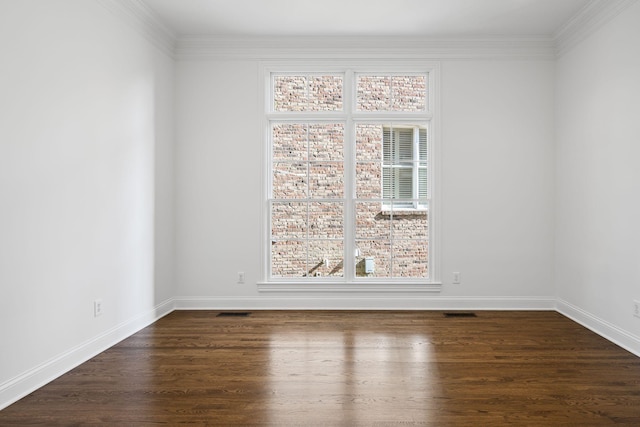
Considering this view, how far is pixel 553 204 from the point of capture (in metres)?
4.77

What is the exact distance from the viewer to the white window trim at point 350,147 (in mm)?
4805

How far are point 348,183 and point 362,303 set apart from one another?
1.34 metres

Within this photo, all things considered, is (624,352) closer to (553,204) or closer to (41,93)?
(553,204)

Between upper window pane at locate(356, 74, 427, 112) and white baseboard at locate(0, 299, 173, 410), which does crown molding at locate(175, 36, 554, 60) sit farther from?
white baseboard at locate(0, 299, 173, 410)

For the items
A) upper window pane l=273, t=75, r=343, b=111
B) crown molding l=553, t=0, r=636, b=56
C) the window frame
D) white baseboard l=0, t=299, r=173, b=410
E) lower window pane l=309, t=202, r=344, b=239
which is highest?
crown molding l=553, t=0, r=636, b=56

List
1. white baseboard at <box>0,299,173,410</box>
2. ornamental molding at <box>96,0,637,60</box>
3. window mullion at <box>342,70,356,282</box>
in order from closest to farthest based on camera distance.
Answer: white baseboard at <box>0,299,173,410</box>, ornamental molding at <box>96,0,637,60</box>, window mullion at <box>342,70,356,282</box>

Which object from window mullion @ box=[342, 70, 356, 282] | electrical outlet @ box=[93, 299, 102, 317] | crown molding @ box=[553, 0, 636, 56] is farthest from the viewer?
window mullion @ box=[342, 70, 356, 282]

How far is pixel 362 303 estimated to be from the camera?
480 cm

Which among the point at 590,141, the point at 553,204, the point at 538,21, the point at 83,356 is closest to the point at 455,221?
the point at 553,204

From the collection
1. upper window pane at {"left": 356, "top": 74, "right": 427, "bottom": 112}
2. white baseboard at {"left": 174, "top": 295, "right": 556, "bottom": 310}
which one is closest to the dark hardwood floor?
white baseboard at {"left": 174, "top": 295, "right": 556, "bottom": 310}

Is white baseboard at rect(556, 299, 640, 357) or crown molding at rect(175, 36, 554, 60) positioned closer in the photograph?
white baseboard at rect(556, 299, 640, 357)

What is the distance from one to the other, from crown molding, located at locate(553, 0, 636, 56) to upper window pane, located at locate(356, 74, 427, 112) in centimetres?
142

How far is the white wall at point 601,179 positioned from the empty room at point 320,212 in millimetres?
25

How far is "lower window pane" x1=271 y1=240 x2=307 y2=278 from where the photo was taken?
4941 millimetres
